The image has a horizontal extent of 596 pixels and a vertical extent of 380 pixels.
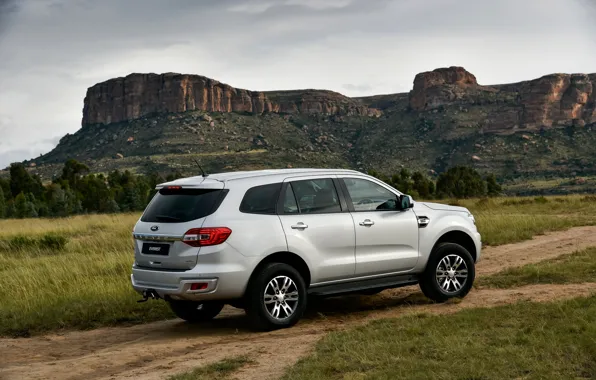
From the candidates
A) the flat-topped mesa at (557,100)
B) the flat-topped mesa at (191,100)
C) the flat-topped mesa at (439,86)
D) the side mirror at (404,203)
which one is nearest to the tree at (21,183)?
the side mirror at (404,203)

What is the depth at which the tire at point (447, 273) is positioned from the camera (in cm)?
943

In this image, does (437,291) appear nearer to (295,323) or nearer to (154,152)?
(295,323)

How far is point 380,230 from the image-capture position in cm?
899

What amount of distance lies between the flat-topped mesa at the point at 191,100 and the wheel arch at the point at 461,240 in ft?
505

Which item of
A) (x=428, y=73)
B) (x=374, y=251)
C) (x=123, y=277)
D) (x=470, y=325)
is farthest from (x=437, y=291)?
(x=428, y=73)

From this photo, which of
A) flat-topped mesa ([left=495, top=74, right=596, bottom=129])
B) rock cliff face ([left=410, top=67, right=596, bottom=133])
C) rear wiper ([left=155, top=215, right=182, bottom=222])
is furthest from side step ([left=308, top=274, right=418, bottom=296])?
flat-topped mesa ([left=495, top=74, right=596, bottom=129])

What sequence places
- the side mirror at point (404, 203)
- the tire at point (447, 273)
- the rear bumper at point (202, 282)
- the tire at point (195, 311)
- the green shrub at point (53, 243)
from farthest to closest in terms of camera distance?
1. the green shrub at point (53, 243)
2. the tire at point (447, 273)
3. the tire at point (195, 311)
4. the side mirror at point (404, 203)
5. the rear bumper at point (202, 282)

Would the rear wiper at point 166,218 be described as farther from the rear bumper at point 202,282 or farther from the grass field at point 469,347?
the grass field at point 469,347

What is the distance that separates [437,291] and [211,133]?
423 feet

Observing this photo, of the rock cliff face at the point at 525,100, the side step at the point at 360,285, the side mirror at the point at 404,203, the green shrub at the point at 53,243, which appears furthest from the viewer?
the rock cliff face at the point at 525,100

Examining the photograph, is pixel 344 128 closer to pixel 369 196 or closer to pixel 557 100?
pixel 557 100

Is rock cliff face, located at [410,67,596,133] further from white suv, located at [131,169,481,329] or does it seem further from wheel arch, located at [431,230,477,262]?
white suv, located at [131,169,481,329]

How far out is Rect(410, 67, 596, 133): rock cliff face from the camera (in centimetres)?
12962

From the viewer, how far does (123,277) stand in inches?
479
